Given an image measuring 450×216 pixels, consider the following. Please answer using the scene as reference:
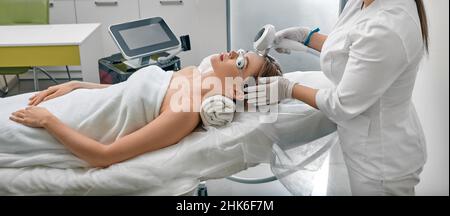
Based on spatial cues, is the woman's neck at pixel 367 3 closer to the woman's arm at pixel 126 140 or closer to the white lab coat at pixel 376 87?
the white lab coat at pixel 376 87

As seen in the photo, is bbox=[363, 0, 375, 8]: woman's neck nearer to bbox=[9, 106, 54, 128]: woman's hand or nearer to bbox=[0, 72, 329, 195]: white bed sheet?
bbox=[0, 72, 329, 195]: white bed sheet

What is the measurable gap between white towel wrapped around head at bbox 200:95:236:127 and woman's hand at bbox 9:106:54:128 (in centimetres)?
41

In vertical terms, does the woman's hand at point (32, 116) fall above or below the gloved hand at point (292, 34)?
below

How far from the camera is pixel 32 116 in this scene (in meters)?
1.21

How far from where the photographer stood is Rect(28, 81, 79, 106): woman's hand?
53.5 inches

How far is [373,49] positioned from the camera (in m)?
0.99

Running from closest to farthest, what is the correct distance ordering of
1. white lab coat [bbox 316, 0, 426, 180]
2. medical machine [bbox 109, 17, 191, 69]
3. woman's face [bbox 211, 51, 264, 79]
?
1. white lab coat [bbox 316, 0, 426, 180]
2. woman's face [bbox 211, 51, 264, 79]
3. medical machine [bbox 109, 17, 191, 69]

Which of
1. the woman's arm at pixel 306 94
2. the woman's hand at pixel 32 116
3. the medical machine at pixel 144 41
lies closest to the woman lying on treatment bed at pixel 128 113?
the woman's hand at pixel 32 116

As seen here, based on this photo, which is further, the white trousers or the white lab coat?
the white trousers

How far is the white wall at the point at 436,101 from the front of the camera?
3.65ft

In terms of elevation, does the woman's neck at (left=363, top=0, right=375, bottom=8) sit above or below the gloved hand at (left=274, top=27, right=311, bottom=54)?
above

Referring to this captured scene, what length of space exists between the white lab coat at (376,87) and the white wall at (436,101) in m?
0.05

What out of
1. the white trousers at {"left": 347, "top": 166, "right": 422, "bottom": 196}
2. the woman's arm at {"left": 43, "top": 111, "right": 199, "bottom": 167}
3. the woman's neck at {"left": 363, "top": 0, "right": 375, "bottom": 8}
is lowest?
the white trousers at {"left": 347, "top": 166, "right": 422, "bottom": 196}

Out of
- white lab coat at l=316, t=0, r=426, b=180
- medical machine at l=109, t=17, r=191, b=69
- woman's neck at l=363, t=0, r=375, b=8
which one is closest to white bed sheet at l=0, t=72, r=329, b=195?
white lab coat at l=316, t=0, r=426, b=180
